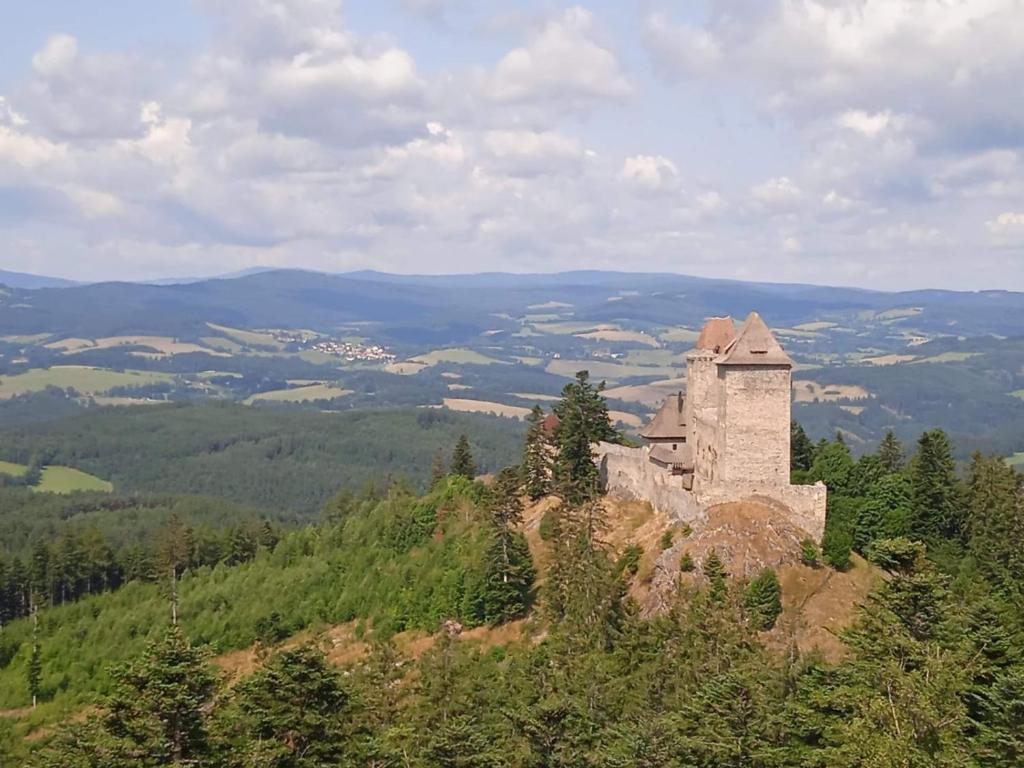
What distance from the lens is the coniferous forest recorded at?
92.8 ft

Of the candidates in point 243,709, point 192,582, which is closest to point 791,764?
point 243,709

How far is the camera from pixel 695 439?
59188mm

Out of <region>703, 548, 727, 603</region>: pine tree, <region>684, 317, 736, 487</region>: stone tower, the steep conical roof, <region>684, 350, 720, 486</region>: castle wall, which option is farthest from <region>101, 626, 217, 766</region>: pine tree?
<region>684, 317, 736, 487</region>: stone tower

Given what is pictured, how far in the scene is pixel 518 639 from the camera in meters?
57.4

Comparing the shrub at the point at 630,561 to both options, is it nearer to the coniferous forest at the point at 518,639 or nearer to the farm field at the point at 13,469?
the coniferous forest at the point at 518,639

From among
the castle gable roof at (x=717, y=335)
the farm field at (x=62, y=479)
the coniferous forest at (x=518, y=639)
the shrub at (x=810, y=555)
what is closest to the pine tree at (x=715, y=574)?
the coniferous forest at (x=518, y=639)

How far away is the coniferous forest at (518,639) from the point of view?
2828 cm

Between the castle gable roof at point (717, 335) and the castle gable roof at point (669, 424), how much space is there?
408cm

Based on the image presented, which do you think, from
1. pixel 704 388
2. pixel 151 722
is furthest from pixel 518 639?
pixel 151 722

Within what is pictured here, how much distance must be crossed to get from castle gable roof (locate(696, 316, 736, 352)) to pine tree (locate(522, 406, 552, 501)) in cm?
1242

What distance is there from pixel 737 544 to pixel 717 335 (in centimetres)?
1347

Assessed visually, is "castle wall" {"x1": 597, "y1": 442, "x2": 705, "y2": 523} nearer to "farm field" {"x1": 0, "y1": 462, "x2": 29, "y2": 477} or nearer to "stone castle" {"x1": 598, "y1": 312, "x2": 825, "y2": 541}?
"stone castle" {"x1": 598, "y1": 312, "x2": 825, "y2": 541}

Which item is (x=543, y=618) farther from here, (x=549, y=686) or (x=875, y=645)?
(x=875, y=645)

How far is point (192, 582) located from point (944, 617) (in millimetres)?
61572
